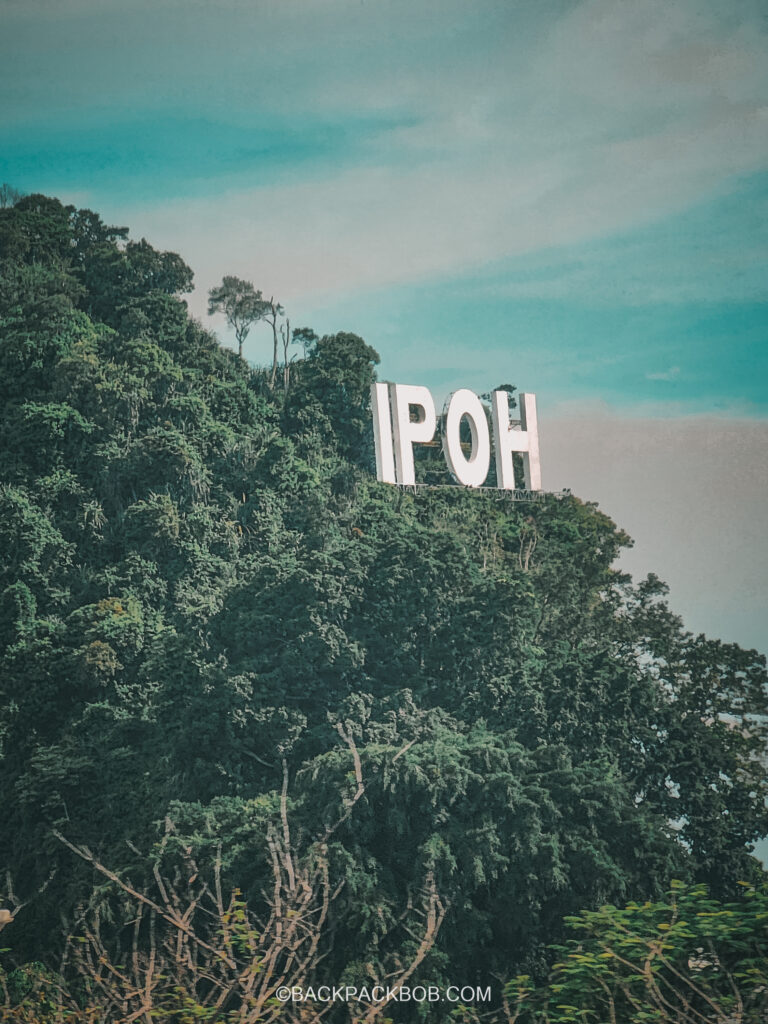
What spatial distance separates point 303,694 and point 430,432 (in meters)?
6.22

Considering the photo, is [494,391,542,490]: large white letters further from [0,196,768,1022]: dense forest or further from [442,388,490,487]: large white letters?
[0,196,768,1022]: dense forest

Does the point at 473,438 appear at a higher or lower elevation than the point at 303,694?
higher

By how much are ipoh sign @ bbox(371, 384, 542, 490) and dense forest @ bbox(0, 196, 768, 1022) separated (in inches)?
49.0

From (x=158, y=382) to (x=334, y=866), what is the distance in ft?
43.9

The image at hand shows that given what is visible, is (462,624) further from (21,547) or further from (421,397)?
(21,547)

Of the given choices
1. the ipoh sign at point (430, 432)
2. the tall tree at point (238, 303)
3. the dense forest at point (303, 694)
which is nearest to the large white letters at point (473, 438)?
the ipoh sign at point (430, 432)

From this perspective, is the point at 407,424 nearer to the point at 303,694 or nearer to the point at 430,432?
the point at 430,432

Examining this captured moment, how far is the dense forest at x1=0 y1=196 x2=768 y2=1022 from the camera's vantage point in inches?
528

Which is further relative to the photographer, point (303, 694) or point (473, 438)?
point (473, 438)

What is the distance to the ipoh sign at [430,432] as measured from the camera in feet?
68.8

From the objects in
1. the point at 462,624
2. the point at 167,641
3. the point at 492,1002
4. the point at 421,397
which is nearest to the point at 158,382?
the point at 421,397

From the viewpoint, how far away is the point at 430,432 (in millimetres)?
21734

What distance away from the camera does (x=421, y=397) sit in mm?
21828

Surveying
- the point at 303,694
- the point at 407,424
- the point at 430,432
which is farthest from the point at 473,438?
the point at 303,694
